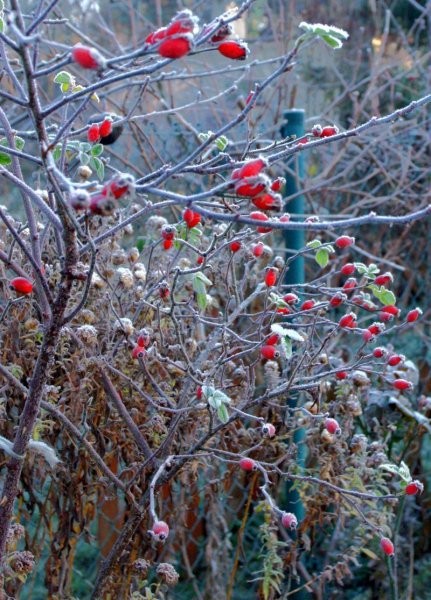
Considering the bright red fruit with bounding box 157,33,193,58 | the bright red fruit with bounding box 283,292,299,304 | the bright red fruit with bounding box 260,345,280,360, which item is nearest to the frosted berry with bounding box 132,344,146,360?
the bright red fruit with bounding box 260,345,280,360

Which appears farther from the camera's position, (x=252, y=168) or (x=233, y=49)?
(x=233, y=49)

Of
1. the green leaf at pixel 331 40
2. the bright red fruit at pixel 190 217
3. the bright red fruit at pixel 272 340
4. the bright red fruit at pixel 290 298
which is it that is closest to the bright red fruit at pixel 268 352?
the bright red fruit at pixel 272 340

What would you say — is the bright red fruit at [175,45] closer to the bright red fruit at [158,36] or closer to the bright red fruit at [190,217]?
the bright red fruit at [158,36]

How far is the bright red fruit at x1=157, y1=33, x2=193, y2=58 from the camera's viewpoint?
2.87 ft

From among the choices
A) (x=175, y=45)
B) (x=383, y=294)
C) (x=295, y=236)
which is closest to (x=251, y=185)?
(x=175, y=45)

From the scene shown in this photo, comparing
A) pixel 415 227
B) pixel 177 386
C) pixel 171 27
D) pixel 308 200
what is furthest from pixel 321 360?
pixel 415 227

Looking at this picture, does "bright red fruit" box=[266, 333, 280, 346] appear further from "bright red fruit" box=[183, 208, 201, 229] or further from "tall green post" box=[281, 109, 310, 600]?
"tall green post" box=[281, 109, 310, 600]

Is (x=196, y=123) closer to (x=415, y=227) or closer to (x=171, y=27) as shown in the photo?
(x=415, y=227)

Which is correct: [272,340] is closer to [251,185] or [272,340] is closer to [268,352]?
[268,352]

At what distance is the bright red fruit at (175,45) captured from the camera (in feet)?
2.87

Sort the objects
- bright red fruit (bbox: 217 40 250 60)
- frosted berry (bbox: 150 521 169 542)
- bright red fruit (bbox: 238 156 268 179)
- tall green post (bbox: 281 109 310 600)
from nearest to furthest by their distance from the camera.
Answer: bright red fruit (bbox: 238 156 268 179), bright red fruit (bbox: 217 40 250 60), frosted berry (bbox: 150 521 169 542), tall green post (bbox: 281 109 310 600)

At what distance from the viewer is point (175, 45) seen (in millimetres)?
876

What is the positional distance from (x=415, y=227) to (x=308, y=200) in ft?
2.14

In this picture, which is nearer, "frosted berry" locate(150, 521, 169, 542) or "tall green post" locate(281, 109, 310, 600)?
"frosted berry" locate(150, 521, 169, 542)
